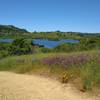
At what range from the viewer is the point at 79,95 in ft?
31.4

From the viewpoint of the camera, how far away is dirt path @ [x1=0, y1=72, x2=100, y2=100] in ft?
29.9

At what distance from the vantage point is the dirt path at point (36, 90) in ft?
29.9

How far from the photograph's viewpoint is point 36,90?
32.7 ft

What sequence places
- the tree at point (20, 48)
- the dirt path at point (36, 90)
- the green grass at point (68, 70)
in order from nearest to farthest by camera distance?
the dirt path at point (36, 90)
the green grass at point (68, 70)
the tree at point (20, 48)

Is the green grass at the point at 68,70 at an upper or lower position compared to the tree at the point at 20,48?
upper

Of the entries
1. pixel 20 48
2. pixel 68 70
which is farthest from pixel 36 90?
pixel 20 48

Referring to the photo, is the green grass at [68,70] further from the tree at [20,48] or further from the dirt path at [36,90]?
the tree at [20,48]

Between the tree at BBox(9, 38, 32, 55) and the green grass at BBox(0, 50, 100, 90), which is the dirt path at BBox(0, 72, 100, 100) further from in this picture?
the tree at BBox(9, 38, 32, 55)

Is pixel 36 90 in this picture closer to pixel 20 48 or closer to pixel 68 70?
pixel 68 70

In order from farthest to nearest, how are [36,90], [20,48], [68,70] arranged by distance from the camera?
[20,48] → [68,70] → [36,90]

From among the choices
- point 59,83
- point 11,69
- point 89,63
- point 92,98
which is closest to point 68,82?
point 59,83

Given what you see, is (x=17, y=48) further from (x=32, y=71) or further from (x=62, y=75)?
(x=62, y=75)

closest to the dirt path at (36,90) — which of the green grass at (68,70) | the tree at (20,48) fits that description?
the green grass at (68,70)

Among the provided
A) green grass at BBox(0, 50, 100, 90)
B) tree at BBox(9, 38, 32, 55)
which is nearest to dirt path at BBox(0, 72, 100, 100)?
green grass at BBox(0, 50, 100, 90)
